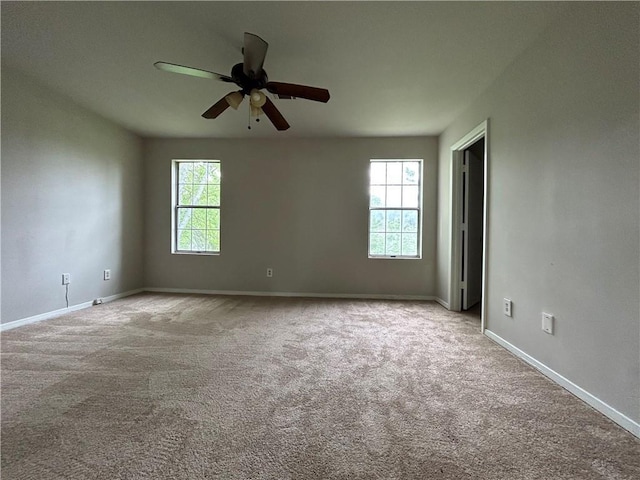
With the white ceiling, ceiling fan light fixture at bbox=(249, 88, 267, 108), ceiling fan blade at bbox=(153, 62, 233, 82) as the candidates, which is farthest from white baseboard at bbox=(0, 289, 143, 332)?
ceiling fan light fixture at bbox=(249, 88, 267, 108)

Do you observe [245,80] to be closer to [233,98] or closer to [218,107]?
[233,98]

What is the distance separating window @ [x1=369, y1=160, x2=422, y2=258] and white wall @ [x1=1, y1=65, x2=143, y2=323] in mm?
3684

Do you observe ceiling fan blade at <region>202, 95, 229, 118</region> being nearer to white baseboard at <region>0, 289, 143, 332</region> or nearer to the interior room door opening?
white baseboard at <region>0, 289, 143, 332</region>

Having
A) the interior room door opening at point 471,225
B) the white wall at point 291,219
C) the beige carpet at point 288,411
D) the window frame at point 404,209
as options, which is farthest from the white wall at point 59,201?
the interior room door opening at point 471,225

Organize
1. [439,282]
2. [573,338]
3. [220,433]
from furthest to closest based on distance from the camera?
[439,282] → [573,338] → [220,433]

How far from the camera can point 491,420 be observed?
57.9 inches

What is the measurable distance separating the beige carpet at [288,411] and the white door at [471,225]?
3.97 ft

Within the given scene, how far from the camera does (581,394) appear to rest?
169 cm

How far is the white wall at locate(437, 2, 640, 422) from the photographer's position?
4.77ft

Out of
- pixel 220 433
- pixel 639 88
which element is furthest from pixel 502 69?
pixel 220 433

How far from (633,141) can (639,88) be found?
0.82 ft

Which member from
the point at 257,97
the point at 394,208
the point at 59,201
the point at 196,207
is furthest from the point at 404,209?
the point at 59,201

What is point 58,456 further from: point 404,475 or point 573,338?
point 573,338

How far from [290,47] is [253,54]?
45 cm
